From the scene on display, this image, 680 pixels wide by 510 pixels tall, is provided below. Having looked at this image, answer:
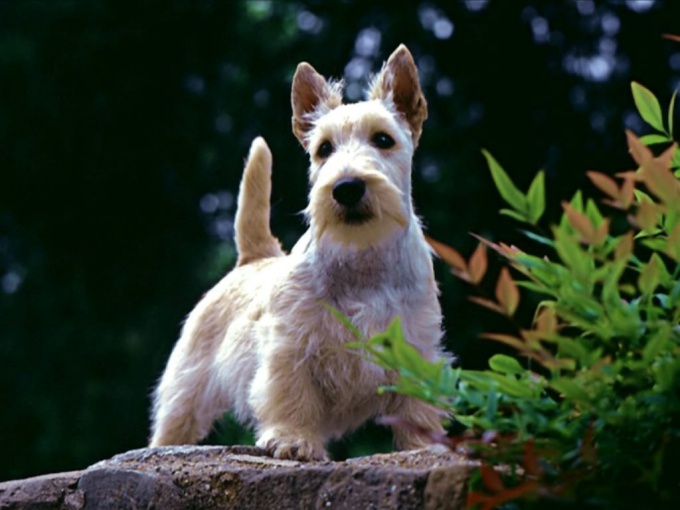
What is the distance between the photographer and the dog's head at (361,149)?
16.0ft

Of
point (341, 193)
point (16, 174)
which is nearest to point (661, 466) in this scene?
point (341, 193)

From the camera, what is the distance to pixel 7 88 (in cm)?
1697

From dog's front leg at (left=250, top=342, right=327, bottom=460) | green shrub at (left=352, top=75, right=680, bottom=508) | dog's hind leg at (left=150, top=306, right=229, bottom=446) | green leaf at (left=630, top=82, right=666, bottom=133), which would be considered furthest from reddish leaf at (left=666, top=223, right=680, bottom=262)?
dog's hind leg at (left=150, top=306, right=229, bottom=446)

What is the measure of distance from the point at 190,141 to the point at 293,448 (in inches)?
465

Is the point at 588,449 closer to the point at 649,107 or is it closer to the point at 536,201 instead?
the point at 536,201

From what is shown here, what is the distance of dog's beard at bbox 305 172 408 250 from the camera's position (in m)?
4.86

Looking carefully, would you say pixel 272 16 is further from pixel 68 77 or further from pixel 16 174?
pixel 16 174

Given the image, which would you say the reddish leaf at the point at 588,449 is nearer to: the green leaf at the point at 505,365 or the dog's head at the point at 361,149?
the green leaf at the point at 505,365

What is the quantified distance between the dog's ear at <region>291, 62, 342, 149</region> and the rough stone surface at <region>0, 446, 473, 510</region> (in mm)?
1538

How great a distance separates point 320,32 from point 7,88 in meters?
4.35

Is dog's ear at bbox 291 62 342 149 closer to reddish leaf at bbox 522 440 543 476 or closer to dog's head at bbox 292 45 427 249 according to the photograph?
dog's head at bbox 292 45 427 249

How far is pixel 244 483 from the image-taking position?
399 centimetres

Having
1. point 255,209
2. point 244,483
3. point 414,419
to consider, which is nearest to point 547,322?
point 244,483

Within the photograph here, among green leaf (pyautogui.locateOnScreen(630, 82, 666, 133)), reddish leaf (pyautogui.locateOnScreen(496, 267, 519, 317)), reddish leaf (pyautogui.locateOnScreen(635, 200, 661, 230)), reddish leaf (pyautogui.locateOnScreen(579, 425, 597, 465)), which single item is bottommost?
reddish leaf (pyautogui.locateOnScreen(579, 425, 597, 465))
